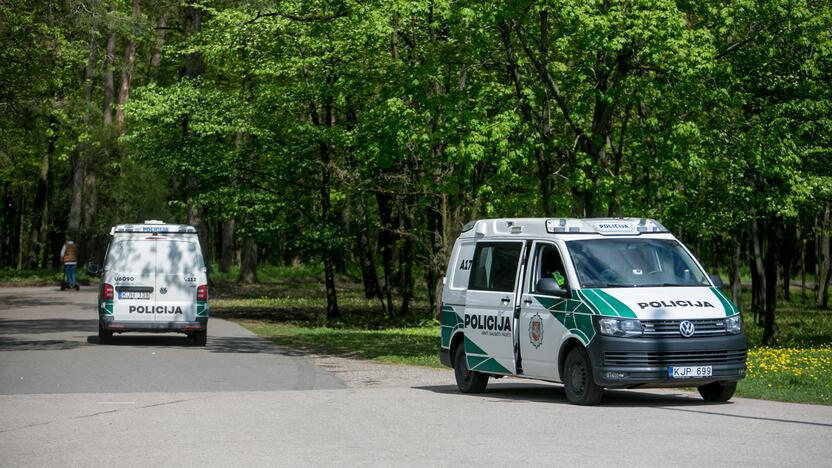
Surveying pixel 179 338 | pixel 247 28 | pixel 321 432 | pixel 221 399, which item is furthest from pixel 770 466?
pixel 247 28

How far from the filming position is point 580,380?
13.9 meters

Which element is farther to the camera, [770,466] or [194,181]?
[194,181]

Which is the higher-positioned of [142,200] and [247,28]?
[247,28]

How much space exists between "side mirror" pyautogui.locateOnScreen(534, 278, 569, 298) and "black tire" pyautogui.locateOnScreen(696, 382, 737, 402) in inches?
79.2

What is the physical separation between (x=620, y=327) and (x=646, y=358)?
429mm

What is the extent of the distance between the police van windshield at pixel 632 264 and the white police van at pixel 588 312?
1 centimetres

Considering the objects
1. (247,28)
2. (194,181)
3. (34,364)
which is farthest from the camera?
(194,181)

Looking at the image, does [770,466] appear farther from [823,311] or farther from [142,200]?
[142,200]

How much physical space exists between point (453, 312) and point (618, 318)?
3574 millimetres

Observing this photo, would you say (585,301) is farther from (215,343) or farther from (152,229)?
(215,343)

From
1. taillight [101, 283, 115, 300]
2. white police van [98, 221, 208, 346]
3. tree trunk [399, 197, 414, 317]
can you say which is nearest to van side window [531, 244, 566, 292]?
white police van [98, 221, 208, 346]

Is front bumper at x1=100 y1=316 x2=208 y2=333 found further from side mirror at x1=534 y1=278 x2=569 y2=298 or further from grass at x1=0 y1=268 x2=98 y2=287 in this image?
grass at x1=0 y1=268 x2=98 y2=287

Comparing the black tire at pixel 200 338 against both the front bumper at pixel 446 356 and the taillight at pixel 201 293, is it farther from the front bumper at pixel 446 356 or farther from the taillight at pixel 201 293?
the front bumper at pixel 446 356

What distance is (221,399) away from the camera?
14.5 metres
